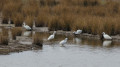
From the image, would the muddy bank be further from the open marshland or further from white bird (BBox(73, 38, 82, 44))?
white bird (BBox(73, 38, 82, 44))

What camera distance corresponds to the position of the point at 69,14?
97.7 feet

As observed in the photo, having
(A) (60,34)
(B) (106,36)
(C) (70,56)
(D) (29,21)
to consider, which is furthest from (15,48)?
(D) (29,21)

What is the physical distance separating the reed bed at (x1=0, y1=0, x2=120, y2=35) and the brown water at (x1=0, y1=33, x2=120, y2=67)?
2.52m

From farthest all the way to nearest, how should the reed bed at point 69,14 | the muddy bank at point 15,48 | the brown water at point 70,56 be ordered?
the reed bed at point 69,14 → the muddy bank at point 15,48 → the brown water at point 70,56

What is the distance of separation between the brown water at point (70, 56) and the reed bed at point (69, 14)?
2522 millimetres

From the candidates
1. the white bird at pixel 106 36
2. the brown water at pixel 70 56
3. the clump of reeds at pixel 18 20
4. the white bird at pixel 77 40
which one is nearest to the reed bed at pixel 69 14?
the clump of reeds at pixel 18 20

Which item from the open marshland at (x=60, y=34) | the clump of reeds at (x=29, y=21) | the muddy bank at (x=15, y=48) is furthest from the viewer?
the clump of reeds at (x=29, y=21)

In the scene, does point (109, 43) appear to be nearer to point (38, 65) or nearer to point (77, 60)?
point (77, 60)

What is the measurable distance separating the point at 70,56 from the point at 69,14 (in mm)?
10399

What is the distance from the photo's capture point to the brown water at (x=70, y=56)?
17.8 meters

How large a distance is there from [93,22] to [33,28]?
439 centimetres

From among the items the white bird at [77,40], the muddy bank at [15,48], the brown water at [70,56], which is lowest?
the brown water at [70,56]

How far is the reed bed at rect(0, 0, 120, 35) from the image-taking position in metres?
26.0

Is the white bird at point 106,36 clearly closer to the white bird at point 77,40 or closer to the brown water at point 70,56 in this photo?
the brown water at point 70,56
